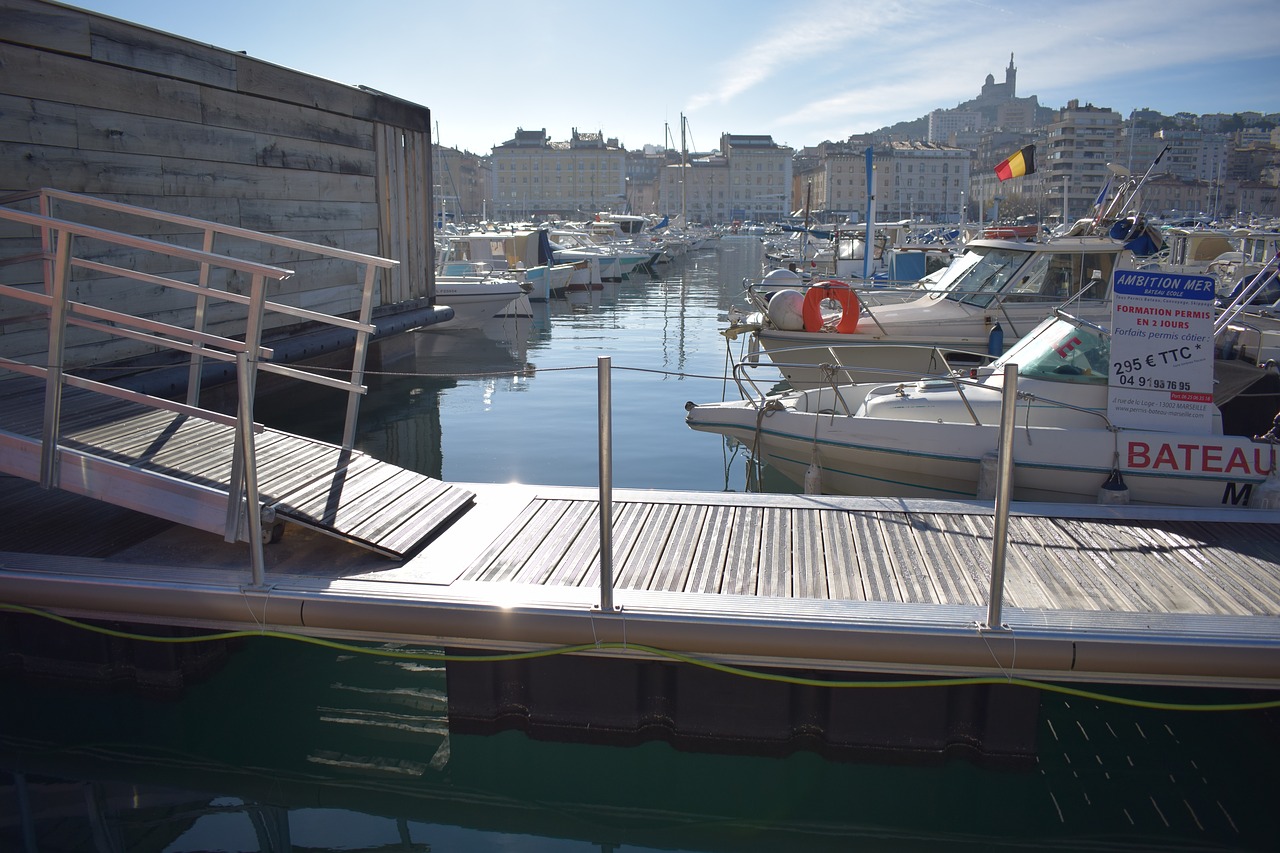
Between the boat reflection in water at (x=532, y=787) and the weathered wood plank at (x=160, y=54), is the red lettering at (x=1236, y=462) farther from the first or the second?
the weathered wood plank at (x=160, y=54)

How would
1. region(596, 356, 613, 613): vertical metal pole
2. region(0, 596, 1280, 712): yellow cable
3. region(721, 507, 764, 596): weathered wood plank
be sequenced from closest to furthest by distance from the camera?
region(596, 356, 613, 613): vertical metal pole < region(0, 596, 1280, 712): yellow cable < region(721, 507, 764, 596): weathered wood plank

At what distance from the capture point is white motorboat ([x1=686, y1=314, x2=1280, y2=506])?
7332 mm

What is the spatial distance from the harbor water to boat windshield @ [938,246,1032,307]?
9458 millimetres

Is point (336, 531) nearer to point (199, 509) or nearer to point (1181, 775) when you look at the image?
point (199, 509)

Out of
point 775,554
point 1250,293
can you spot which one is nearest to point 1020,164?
point 1250,293

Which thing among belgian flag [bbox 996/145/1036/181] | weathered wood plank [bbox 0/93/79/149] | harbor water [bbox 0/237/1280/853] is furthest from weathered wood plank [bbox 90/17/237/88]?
belgian flag [bbox 996/145/1036/181]

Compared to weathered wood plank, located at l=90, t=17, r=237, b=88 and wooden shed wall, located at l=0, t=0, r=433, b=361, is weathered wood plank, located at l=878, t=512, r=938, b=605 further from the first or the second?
weathered wood plank, located at l=90, t=17, r=237, b=88

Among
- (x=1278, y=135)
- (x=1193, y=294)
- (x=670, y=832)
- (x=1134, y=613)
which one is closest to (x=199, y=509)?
(x=670, y=832)

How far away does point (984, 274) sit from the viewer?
14.9 metres

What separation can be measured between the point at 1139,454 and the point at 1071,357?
1.12m

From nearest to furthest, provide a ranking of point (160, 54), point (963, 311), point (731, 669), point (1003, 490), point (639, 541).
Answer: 1. point (1003, 490)
2. point (731, 669)
3. point (639, 541)
4. point (160, 54)
5. point (963, 311)

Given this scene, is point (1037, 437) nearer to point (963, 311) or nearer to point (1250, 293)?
point (1250, 293)

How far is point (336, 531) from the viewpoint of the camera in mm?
5426

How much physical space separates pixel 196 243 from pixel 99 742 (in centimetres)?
642
